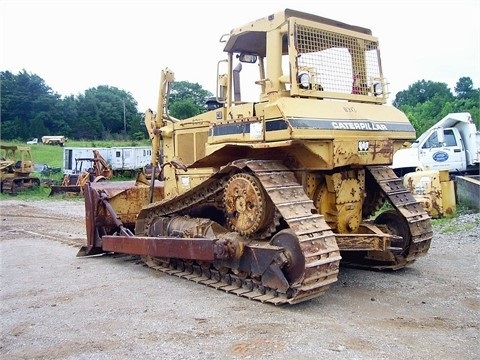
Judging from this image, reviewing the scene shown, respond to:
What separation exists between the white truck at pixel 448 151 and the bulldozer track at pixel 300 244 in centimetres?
1244

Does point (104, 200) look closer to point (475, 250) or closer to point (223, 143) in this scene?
point (223, 143)

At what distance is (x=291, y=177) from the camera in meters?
6.23

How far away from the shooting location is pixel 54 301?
20.7 ft

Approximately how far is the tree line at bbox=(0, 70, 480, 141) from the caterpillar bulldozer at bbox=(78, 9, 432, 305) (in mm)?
49169

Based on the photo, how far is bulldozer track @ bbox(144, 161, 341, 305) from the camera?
545cm

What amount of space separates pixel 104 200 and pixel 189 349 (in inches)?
180

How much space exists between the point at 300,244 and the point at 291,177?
1.07 meters

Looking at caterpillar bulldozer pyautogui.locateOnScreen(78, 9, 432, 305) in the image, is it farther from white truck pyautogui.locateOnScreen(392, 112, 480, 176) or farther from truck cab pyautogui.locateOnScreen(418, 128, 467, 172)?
truck cab pyautogui.locateOnScreen(418, 128, 467, 172)

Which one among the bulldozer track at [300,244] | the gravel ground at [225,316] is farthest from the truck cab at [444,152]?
the bulldozer track at [300,244]

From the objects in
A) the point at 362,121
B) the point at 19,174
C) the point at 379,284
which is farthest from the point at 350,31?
the point at 19,174

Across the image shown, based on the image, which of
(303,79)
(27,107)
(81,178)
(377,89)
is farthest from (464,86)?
(303,79)

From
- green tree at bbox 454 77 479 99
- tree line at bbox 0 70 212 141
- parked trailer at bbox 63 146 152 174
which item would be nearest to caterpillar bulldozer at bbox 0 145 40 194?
parked trailer at bbox 63 146 152 174

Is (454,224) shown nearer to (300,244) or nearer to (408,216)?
(408,216)

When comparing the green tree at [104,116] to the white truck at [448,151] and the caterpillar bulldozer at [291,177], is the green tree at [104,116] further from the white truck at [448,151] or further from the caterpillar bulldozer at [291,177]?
the caterpillar bulldozer at [291,177]
